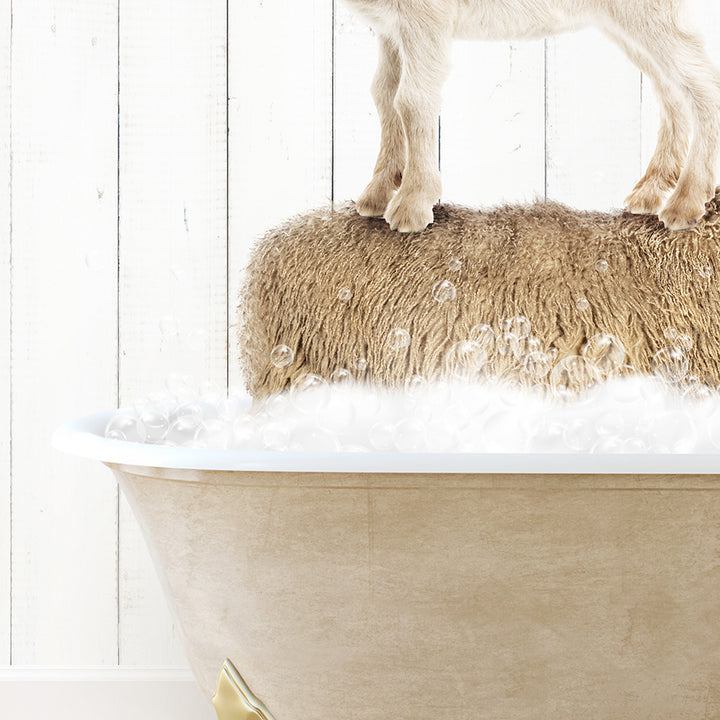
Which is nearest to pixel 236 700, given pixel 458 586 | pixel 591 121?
pixel 458 586

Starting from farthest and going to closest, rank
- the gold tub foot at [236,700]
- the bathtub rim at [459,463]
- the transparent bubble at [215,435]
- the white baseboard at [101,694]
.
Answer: the white baseboard at [101,694] < the transparent bubble at [215,435] < the gold tub foot at [236,700] < the bathtub rim at [459,463]

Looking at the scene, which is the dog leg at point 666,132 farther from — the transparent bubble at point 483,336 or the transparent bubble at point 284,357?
the transparent bubble at point 284,357

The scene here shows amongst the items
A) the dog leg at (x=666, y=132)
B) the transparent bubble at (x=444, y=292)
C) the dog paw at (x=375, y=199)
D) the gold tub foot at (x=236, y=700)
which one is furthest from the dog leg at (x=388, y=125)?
the gold tub foot at (x=236, y=700)

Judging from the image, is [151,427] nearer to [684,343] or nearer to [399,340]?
[399,340]

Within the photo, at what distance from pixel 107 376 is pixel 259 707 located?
2.48 ft

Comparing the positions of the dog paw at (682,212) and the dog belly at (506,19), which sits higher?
the dog belly at (506,19)

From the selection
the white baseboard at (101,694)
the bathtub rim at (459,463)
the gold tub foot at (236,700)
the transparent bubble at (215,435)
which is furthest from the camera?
the white baseboard at (101,694)

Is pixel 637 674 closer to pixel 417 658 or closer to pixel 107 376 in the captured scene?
pixel 417 658

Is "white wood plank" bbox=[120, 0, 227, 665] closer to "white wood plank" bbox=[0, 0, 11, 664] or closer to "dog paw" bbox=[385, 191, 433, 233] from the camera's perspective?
"white wood plank" bbox=[0, 0, 11, 664]

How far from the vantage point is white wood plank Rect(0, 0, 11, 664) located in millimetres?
1329

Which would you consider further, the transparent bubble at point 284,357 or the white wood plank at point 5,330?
the white wood plank at point 5,330

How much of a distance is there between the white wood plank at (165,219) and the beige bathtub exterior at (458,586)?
64 cm

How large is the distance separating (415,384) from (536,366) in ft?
0.42

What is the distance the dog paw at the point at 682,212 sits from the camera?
0.84m
